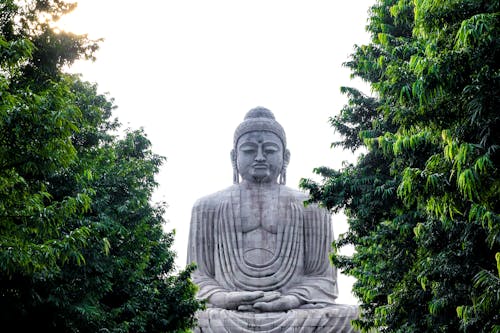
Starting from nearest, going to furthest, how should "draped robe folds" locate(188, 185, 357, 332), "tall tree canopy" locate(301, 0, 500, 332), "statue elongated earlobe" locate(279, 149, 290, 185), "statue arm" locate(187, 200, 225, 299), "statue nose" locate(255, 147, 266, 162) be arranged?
"tall tree canopy" locate(301, 0, 500, 332) < "draped robe folds" locate(188, 185, 357, 332) < "statue arm" locate(187, 200, 225, 299) < "statue nose" locate(255, 147, 266, 162) < "statue elongated earlobe" locate(279, 149, 290, 185)

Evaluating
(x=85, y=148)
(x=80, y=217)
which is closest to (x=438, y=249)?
(x=80, y=217)

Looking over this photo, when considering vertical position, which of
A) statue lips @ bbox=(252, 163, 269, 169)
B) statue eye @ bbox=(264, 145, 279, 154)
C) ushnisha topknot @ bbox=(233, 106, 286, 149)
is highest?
ushnisha topknot @ bbox=(233, 106, 286, 149)

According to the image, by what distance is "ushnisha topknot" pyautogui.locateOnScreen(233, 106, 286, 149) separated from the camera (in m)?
19.2

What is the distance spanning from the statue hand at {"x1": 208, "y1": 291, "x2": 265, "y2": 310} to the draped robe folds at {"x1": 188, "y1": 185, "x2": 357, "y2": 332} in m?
0.25

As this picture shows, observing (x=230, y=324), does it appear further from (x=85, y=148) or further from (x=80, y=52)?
(x=80, y=52)

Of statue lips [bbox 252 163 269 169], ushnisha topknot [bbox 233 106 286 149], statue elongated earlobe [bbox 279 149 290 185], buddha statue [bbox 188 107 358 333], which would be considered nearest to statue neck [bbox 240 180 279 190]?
→ buddha statue [bbox 188 107 358 333]

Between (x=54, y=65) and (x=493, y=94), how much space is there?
7.04m

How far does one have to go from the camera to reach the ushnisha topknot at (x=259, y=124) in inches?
757

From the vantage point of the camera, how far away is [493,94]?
8609 millimetres

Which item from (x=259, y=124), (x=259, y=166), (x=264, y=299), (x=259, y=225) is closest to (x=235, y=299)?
(x=264, y=299)

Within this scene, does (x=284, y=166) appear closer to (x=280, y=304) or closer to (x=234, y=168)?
(x=234, y=168)

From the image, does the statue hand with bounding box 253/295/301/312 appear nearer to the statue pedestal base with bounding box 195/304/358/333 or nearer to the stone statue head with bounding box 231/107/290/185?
the statue pedestal base with bounding box 195/304/358/333

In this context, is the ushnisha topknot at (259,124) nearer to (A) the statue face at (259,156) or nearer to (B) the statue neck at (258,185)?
(A) the statue face at (259,156)

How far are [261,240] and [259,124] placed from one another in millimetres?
2812
